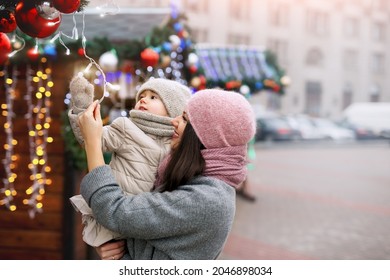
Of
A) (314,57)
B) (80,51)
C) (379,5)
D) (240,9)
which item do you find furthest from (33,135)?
(314,57)

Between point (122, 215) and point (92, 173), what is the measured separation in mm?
137

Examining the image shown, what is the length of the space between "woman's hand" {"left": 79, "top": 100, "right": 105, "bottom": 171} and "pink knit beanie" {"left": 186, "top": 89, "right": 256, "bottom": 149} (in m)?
0.24

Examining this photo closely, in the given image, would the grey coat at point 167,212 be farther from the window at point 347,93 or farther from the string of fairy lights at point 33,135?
the window at point 347,93

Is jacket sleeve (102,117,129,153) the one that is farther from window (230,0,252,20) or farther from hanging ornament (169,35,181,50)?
window (230,0,252,20)

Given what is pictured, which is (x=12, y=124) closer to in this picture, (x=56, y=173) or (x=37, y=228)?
(x=56, y=173)

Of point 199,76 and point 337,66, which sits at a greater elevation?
point 199,76

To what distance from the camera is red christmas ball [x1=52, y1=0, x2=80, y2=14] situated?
5.14 ft

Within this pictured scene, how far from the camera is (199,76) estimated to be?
601 centimetres

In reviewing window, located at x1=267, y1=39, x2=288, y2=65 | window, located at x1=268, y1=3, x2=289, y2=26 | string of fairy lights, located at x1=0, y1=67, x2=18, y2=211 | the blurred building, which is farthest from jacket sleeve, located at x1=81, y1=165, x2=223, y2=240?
window, located at x1=267, y1=39, x2=288, y2=65

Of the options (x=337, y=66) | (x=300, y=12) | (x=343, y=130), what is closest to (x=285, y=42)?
(x=300, y=12)

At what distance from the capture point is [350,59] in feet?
122

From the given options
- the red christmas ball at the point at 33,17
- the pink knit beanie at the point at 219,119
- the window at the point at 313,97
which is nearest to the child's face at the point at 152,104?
the pink knit beanie at the point at 219,119

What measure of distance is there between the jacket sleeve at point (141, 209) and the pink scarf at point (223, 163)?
0.28 feet

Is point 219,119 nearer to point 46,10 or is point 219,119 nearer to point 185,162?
point 185,162
